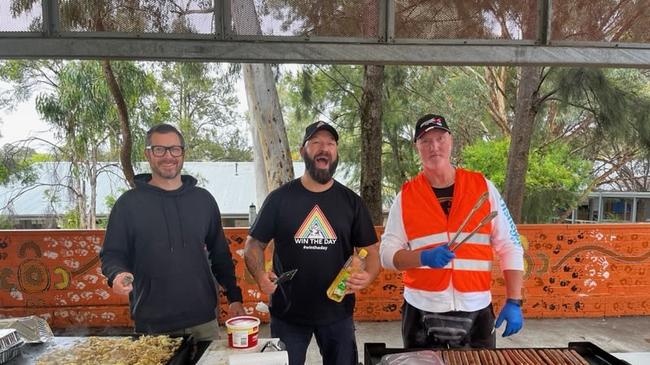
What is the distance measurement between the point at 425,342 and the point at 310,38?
5.92ft

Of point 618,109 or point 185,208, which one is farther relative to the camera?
point 618,109

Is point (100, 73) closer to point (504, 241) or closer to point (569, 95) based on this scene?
point (569, 95)

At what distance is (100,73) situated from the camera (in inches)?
457

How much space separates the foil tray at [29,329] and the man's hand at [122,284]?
0.37m

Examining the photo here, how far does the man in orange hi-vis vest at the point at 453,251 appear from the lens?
2.53 meters

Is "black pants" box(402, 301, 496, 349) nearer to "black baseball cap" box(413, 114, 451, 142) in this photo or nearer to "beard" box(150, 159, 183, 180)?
"black baseball cap" box(413, 114, 451, 142)

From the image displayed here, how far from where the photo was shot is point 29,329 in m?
2.15

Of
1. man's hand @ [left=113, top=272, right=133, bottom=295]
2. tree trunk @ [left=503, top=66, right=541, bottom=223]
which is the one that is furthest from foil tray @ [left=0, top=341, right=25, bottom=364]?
tree trunk @ [left=503, top=66, right=541, bottom=223]

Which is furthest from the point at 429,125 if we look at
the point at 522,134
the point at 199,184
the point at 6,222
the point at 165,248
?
the point at 199,184

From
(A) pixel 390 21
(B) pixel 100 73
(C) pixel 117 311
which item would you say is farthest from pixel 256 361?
(B) pixel 100 73

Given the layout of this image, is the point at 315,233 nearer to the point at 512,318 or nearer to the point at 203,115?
the point at 512,318

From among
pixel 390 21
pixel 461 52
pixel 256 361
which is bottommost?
pixel 256 361

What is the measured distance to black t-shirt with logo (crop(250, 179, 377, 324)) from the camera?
2.65 m

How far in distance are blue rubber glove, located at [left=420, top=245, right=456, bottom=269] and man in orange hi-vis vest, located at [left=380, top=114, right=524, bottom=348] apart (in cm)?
1
